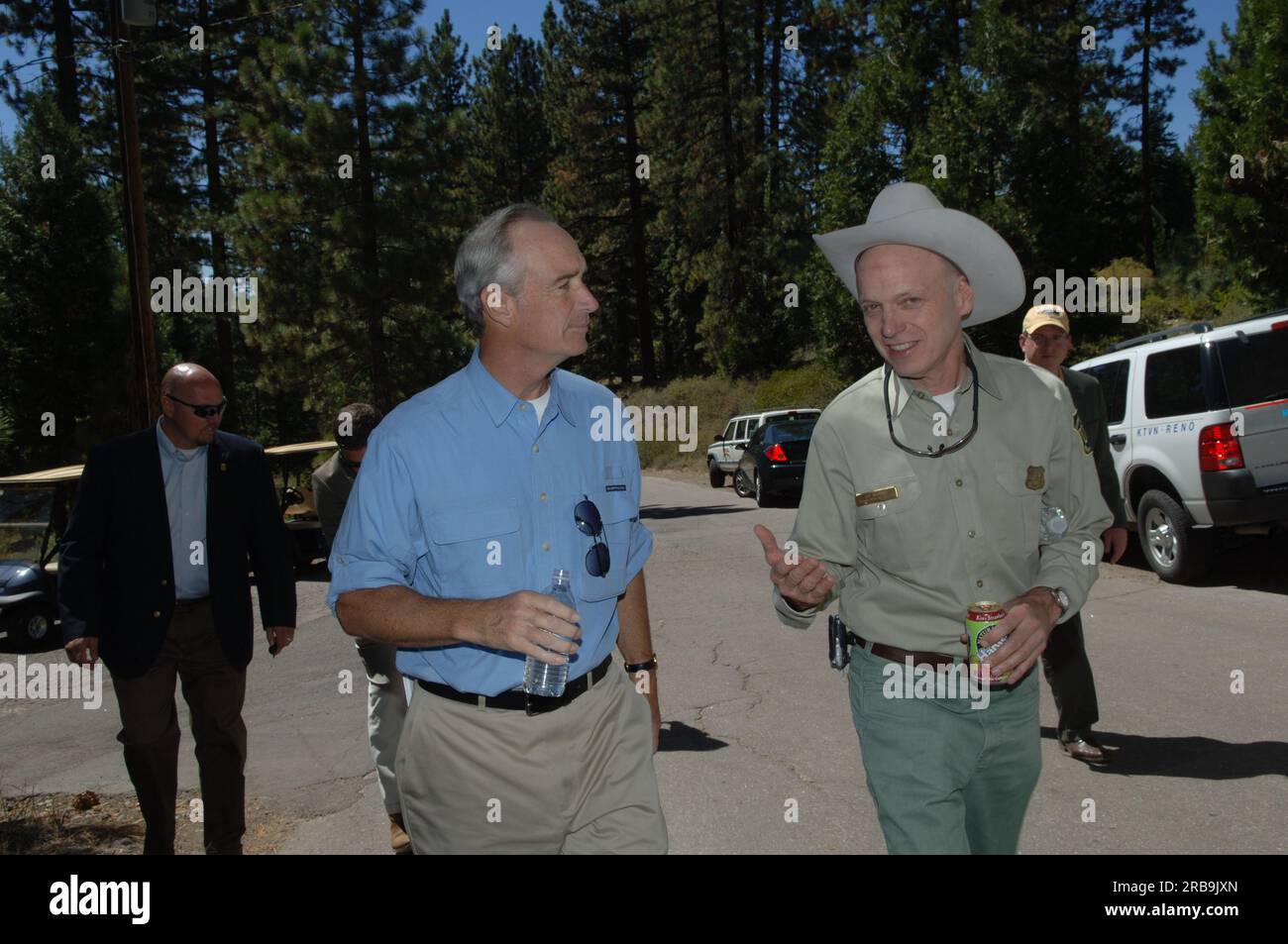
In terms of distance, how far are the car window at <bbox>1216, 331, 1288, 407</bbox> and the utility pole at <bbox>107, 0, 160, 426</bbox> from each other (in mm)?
10248

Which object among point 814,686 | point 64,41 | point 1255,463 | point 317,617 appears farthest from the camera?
point 64,41

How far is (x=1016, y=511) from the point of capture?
3018 mm

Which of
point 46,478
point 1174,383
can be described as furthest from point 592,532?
point 46,478

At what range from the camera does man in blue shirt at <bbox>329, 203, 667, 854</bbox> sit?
2.70m

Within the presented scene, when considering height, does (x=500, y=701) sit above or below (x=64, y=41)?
below

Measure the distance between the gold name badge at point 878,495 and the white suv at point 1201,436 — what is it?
7.56m

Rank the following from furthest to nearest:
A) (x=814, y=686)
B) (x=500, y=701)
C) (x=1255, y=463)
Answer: (x=1255, y=463)
(x=814, y=686)
(x=500, y=701)

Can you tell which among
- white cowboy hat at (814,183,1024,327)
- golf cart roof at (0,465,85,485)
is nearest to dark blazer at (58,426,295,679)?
white cowboy hat at (814,183,1024,327)

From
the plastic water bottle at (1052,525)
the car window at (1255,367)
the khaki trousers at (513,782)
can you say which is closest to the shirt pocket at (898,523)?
the plastic water bottle at (1052,525)

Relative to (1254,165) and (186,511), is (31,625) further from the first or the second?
(1254,165)
